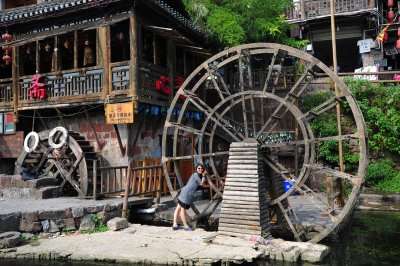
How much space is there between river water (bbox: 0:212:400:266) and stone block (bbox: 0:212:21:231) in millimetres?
1317

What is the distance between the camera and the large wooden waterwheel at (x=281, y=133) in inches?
314

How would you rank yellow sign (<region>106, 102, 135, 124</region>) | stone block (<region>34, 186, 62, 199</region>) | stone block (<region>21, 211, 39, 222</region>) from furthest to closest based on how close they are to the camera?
yellow sign (<region>106, 102, 135, 124</region>) → stone block (<region>34, 186, 62, 199</region>) → stone block (<region>21, 211, 39, 222</region>)

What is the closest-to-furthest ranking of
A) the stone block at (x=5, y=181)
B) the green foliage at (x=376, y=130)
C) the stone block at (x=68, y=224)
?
the stone block at (x=68, y=224) → the stone block at (x=5, y=181) → the green foliage at (x=376, y=130)

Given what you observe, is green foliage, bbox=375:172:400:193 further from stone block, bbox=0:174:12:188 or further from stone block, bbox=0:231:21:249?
stone block, bbox=0:174:12:188

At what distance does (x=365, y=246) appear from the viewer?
8219 mm

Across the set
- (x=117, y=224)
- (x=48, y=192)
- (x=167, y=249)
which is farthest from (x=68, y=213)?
(x=167, y=249)

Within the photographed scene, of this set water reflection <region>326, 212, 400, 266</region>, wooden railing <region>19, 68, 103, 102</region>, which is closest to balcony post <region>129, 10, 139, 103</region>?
wooden railing <region>19, 68, 103, 102</region>

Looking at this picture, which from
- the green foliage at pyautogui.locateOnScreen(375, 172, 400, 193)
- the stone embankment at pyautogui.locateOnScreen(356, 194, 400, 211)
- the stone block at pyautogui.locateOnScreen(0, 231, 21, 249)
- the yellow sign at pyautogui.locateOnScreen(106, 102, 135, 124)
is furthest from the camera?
the green foliage at pyautogui.locateOnScreen(375, 172, 400, 193)

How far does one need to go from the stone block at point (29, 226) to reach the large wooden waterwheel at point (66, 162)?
270cm

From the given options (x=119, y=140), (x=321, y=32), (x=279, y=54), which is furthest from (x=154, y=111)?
(x=321, y=32)

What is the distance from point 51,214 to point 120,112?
3.68 metres

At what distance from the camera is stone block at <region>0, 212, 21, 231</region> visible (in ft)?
27.0

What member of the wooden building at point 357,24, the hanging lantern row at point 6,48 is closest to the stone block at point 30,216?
the hanging lantern row at point 6,48

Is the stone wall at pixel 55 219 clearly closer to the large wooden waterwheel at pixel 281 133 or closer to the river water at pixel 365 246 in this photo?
the river water at pixel 365 246
